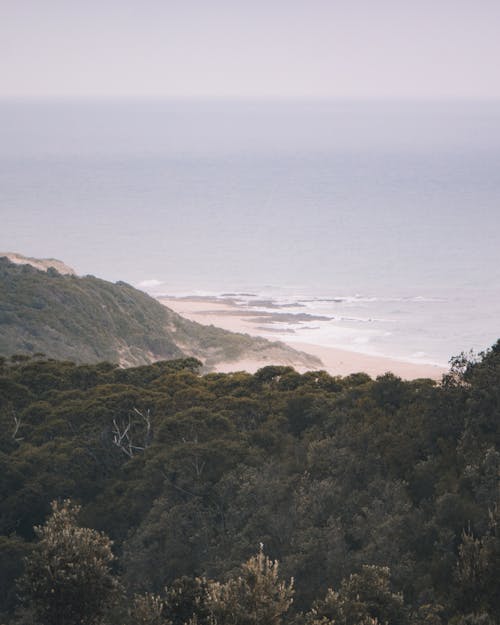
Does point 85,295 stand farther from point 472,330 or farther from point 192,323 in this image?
point 472,330

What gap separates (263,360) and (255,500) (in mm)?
33257

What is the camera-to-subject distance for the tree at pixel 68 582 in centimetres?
1695

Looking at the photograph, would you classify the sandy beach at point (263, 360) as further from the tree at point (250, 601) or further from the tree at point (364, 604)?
the tree at point (250, 601)

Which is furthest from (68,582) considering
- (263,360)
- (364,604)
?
(263,360)

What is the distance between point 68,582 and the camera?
1695cm

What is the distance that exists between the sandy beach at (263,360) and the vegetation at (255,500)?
23200mm

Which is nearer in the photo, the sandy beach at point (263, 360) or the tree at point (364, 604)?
the tree at point (364, 604)

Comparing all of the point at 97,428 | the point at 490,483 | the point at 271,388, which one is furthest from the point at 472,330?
the point at 490,483

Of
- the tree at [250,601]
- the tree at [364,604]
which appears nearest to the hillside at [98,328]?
the tree at [364,604]

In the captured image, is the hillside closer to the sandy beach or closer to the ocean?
A: the sandy beach

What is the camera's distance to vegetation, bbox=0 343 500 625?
17.1 metres

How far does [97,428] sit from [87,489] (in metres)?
2.42

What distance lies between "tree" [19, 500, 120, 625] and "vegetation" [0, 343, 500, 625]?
25 millimetres

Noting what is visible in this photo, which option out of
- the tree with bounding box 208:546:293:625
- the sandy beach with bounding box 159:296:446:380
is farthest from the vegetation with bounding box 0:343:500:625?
the sandy beach with bounding box 159:296:446:380
